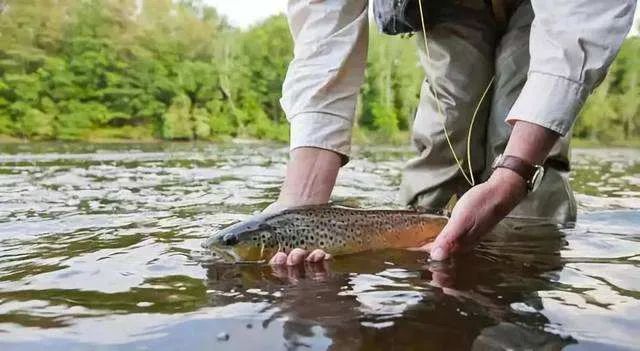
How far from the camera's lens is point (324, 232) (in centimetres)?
185

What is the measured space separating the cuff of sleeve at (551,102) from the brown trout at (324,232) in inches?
17.5

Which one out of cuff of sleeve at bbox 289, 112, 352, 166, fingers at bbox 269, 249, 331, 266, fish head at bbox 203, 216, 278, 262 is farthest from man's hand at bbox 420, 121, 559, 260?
cuff of sleeve at bbox 289, 112, 352, 166

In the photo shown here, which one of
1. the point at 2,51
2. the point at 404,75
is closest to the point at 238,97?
the point at 404,75

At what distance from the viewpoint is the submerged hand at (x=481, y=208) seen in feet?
4.96

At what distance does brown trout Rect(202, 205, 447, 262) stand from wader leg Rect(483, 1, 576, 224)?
2.06 ft

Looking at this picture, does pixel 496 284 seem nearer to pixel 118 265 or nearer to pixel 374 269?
pixel 374 269

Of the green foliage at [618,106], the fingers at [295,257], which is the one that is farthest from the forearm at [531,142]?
the green foliage at [618,106]

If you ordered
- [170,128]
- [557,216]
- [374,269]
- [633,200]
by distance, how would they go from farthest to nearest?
[170,128]
[633,200]
[557,216]
[374,269]

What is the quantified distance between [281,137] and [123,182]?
2269cm

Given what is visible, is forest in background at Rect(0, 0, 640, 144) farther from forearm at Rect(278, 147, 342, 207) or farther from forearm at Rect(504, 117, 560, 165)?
forearm at Rect(504, 117, 560, 165)

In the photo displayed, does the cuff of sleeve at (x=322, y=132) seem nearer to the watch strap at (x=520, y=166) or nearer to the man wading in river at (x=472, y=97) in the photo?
the man wading in river at (x=472, y=97)

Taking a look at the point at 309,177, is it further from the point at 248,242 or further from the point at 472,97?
the point at 472,97

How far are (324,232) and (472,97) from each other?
97 cm

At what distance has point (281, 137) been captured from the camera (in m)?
27.5
